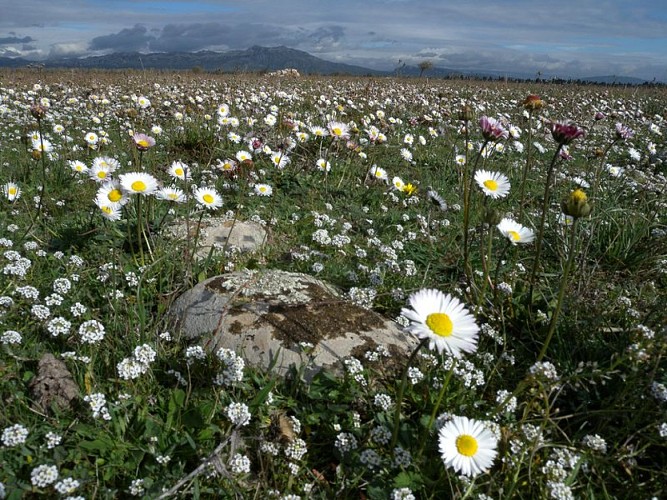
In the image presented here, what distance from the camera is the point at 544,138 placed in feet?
29.3

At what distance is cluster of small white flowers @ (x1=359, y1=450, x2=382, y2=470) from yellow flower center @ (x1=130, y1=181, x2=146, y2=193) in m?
1.98

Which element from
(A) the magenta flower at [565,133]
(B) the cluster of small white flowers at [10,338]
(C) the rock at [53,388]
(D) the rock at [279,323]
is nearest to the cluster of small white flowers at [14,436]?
(C) the rock at [53,388]

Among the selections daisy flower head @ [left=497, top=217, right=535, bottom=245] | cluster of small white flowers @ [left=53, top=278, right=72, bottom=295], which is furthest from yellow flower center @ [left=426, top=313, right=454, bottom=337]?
cluster of small white flowers @ [left=53, top=278, right=72, bottom=295]

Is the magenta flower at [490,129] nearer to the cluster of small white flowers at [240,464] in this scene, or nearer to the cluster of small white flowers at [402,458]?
the cluster of small white flowers at [402,458]

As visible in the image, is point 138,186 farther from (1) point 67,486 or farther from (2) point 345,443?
(2) point 345,443

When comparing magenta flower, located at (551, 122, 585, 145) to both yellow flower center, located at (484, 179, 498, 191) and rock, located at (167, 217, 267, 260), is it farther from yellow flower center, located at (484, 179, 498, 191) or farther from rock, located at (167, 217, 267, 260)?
rock, located at (167, 217, 267, 260)

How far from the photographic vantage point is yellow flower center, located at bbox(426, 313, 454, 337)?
1.54m

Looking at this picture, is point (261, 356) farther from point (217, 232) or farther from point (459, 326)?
point (217, 232)

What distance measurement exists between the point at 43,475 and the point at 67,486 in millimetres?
94

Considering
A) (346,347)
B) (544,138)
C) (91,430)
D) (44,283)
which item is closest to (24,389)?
→ (91,430)

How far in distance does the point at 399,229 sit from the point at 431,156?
3.24 meters

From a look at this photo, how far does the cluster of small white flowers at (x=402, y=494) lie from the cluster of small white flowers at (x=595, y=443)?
779 millimetres

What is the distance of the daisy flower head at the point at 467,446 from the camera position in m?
1.59

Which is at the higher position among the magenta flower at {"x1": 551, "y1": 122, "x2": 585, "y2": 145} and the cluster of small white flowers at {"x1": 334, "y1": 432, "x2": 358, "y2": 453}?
the magenta flower at {"x1": 551, "y1": 122, "x2": 585, "y2": 145}
